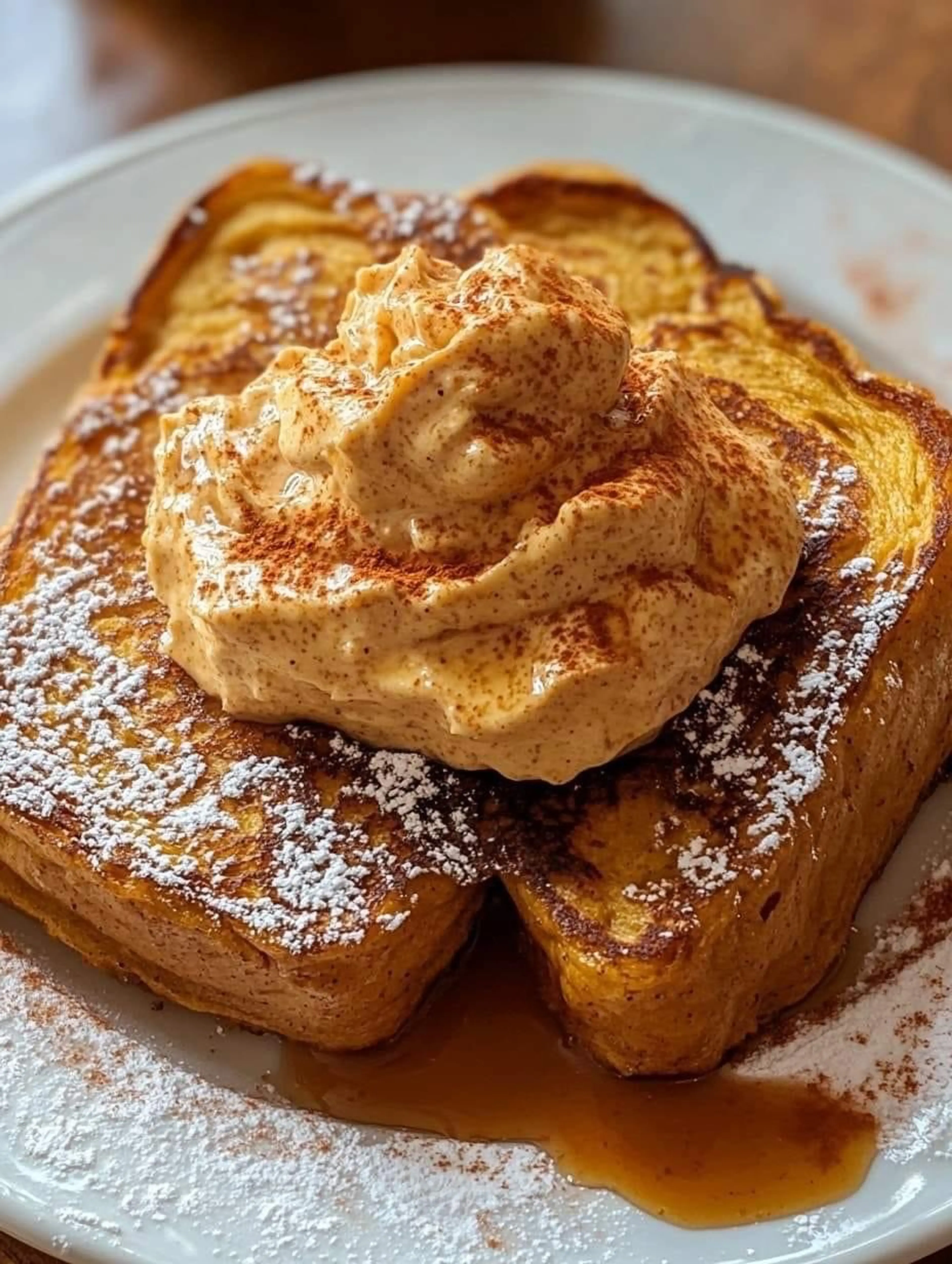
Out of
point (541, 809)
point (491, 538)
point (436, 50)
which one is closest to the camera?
point (491, 538)

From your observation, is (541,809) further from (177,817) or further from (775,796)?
(177,817)

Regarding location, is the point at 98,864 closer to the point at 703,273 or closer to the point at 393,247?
the point at 393,247

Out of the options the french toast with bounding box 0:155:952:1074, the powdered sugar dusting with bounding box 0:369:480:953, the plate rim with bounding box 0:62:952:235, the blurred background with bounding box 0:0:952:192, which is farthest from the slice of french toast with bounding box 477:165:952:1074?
the blurred background with bounding box 0:0:952:192

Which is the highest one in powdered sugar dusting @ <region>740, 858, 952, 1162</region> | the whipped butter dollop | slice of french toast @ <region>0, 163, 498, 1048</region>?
the whipped butter dollop

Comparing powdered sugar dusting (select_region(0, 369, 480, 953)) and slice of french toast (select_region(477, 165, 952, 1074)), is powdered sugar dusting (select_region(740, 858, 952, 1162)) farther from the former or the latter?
powdered sugar dusting (select_region(0, 369, 480, 953))

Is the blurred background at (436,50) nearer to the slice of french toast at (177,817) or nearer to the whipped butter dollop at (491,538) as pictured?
the slice of french toast at (177,817)

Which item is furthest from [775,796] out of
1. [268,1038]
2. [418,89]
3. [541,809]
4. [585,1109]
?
[418,89]
